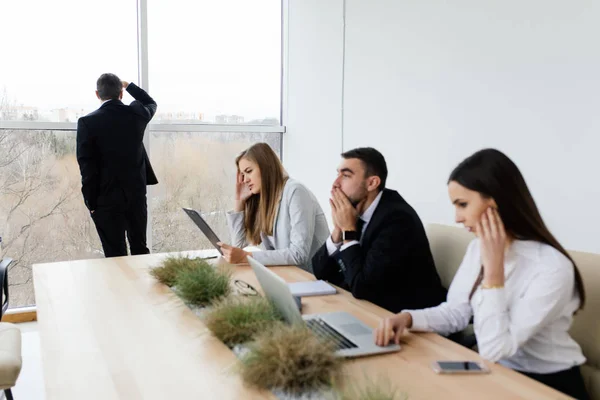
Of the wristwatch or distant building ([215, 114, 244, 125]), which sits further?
distant building ([215, 114, 244, 125])

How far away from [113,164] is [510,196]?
2976 millimetres

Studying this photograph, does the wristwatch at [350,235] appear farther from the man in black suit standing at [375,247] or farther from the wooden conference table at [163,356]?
the wooden conference table at [163,356]

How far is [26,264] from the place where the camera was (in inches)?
161

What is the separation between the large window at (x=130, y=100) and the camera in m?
4.01

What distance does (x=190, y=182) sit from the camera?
4.72 m

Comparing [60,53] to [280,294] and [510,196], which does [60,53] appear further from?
[510,196]

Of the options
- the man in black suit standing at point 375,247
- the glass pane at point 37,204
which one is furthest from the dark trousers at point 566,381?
the glass pane at point 37,204

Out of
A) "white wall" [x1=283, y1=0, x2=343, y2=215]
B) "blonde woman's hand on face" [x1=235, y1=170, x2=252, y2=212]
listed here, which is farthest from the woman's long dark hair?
"white wall" [x1=283, y1=0, x2=343, y2=215]

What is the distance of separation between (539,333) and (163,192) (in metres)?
3.58

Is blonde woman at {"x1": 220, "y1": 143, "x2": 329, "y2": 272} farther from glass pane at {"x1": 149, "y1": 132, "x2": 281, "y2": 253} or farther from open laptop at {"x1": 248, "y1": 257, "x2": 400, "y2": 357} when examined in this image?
glass pane at {"x1": 149, "y1": 132, "x2": 281, "y2": 253}

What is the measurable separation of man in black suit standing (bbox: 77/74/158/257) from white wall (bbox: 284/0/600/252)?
145 centimetres

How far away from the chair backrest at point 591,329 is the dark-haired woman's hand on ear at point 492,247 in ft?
1.29

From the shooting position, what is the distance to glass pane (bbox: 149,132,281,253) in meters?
4.59

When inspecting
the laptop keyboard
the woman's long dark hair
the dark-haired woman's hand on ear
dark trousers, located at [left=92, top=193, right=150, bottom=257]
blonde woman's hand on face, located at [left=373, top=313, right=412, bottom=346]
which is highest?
the woman's long dark hair
